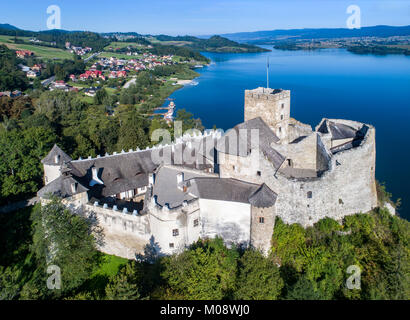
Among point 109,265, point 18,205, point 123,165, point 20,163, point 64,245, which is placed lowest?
point 109,265

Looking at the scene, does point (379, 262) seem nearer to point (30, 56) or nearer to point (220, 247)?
point (220, 247)

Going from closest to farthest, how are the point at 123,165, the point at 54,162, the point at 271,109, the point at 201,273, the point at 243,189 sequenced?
the point at 201,273
the point at 243,189
the point at 271,109
the point at 54,162
the point at 123,165

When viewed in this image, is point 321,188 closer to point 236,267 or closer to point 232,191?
point 232,191

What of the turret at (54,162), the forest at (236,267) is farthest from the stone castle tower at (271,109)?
the turret at (54,162)

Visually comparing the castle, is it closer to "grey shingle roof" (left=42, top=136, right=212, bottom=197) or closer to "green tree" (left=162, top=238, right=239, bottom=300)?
"grey shingle roof" (left=42, top=136, right=212, bottom=197)

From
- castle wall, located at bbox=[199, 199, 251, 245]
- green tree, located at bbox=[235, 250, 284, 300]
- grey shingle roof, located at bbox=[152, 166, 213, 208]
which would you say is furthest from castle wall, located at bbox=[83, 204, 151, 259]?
green tree, located at bbox=[235, 250, 284, 300]

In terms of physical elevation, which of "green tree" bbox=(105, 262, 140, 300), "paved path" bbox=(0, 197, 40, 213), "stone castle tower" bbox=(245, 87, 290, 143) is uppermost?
"stone castle tower" bbox=(245, 87, 290, 143)

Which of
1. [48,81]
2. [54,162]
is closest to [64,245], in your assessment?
[54,162]

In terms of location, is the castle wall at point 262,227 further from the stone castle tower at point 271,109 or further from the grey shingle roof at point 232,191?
the stone castle tower at point 271,109
